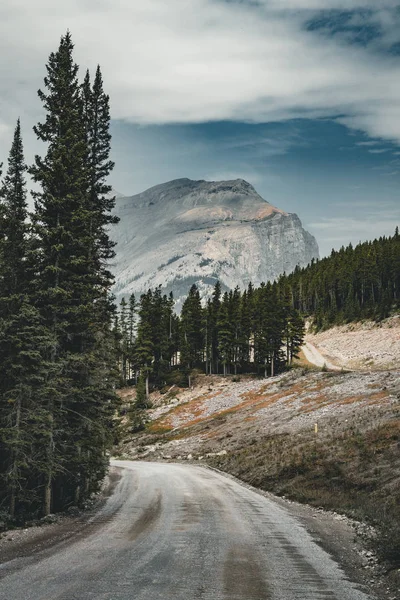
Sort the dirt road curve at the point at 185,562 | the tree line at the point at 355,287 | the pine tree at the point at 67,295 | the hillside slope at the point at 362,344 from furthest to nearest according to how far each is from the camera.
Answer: the tree line at the point at 355,287 < the hillside slope at the point at 362,344 < the pine tree at the point at 67,295 < the dirt road curve at the point at 185,562

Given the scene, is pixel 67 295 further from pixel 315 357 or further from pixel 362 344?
pixel 362 344

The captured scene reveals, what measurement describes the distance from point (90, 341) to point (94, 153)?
12.5 meters

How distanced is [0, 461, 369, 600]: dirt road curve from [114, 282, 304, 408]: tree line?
61010 millimetres

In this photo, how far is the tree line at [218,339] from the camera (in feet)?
270

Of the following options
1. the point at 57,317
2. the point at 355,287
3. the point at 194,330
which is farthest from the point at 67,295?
the point at 355,287

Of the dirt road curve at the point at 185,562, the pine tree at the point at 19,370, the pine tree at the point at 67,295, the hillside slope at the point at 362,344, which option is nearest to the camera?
the dirt road curve at the point at 185,562

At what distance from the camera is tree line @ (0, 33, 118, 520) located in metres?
17.9

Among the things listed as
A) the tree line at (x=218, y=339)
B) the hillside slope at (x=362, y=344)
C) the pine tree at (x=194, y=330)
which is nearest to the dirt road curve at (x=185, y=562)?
the hillside slope at (x=362, y=344)

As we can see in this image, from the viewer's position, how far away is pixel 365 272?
122875mm

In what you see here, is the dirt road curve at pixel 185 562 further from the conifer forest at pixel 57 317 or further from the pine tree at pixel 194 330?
the pine tree at pixel 194 330

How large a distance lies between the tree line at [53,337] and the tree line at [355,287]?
9500 cm

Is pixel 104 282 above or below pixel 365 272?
below

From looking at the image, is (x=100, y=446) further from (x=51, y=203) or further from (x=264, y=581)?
(x=264, y=581)

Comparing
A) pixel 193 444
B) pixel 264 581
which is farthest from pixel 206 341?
pixel 264 581
